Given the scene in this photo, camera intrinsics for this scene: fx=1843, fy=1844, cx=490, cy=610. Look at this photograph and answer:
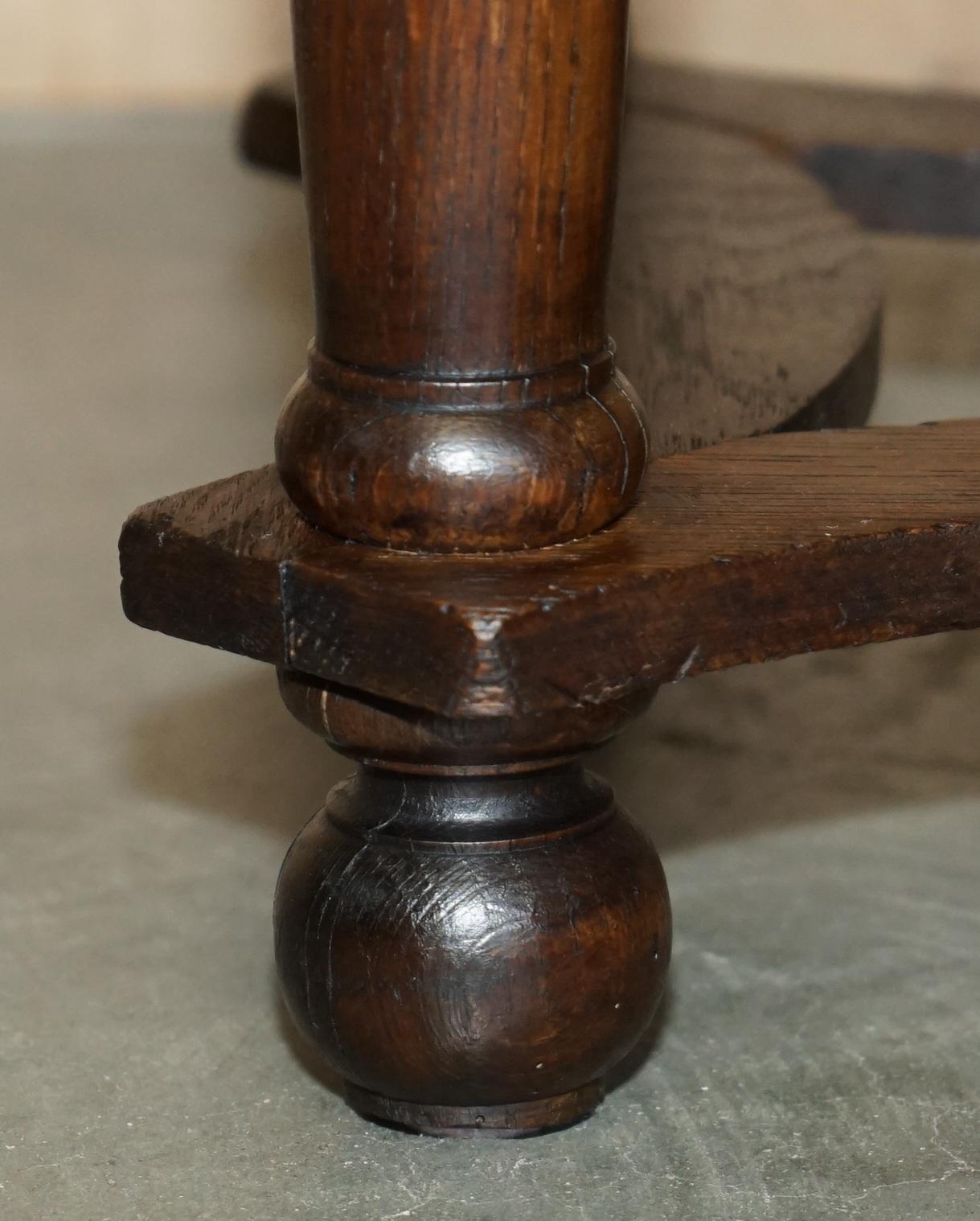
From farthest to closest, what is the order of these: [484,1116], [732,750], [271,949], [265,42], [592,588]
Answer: [265,42]
[732,750]
[271,949]
[484,1116]
[592,588]

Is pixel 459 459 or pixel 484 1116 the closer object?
pixel 459 459

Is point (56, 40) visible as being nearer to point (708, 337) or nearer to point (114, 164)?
point (114, 164)

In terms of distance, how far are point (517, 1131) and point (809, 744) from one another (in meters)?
0.66

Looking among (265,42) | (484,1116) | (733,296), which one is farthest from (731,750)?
(265,42)

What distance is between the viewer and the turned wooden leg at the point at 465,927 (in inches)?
37.1

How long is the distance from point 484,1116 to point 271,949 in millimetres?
297

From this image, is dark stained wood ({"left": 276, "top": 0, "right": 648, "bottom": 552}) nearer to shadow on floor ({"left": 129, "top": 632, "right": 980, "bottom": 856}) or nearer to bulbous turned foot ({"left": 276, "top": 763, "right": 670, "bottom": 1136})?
bulbous turned foot ({"left": 276, "top": 763, "right": 670, "bottom": 1136})

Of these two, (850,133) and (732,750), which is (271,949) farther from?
(850,133)

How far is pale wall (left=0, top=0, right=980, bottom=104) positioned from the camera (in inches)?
191

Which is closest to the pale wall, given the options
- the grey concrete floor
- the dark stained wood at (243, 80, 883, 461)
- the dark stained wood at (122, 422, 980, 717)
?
the dark stained wood at (243, 80, 883, 461)

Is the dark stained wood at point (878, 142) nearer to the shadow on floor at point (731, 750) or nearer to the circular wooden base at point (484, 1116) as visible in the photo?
the shadow on floor at point (731, 750)

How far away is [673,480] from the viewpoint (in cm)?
104

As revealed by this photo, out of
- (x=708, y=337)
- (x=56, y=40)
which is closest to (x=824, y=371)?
(x=708, y=337)

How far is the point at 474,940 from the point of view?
938 mm
